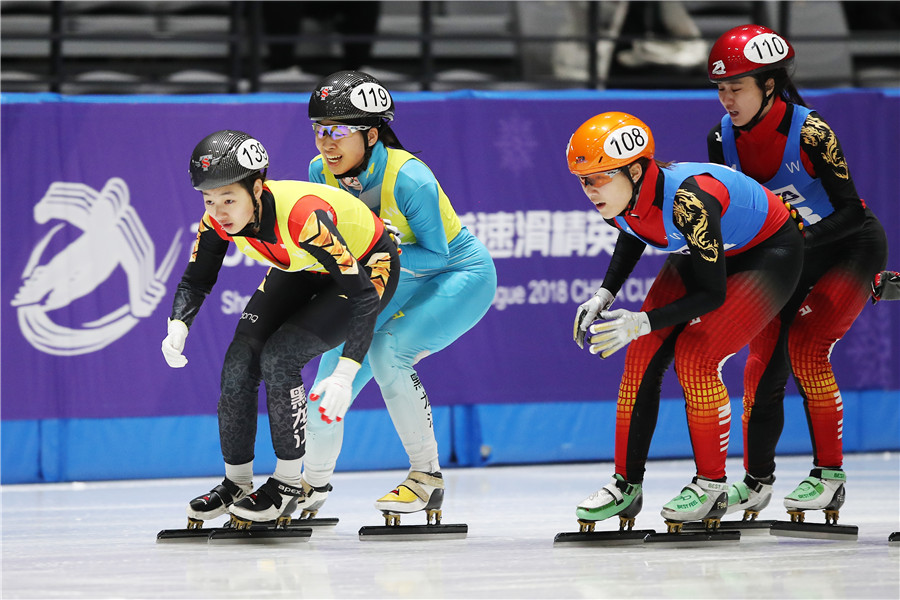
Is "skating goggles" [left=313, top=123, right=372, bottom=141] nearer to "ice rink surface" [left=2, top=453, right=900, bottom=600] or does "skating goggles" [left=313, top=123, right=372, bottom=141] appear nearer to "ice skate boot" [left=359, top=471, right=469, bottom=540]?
"ice skate boot" [left=359, top=471, right=469, bottom=540]

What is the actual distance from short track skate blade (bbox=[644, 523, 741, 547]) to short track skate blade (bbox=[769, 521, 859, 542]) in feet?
1.02

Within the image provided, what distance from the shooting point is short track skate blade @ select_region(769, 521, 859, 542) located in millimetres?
4680

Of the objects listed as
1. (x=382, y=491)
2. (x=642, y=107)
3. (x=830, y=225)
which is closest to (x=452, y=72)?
(x=642, y=107)

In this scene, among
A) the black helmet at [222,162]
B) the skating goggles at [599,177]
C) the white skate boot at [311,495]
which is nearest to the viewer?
the black helmet at [222,162]

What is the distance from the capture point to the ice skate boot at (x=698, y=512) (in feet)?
14.9

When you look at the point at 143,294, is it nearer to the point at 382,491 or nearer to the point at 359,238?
the point at 382,491

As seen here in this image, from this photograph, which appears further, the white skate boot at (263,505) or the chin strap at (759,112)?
the chin strap at (759,112)

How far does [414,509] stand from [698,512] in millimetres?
1127

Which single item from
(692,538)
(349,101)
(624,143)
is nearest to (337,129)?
(349,101)

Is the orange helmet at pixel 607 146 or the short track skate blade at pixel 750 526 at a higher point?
the orange helmet at pixel 607 146

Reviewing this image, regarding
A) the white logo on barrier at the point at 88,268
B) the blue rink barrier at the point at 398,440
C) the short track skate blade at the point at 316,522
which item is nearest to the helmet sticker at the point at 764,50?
the short track skate blade at the point at 316,522

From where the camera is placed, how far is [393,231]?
196 inches

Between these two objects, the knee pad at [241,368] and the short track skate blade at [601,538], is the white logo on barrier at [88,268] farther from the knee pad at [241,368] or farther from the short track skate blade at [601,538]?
the short track skate blade at [601,538]

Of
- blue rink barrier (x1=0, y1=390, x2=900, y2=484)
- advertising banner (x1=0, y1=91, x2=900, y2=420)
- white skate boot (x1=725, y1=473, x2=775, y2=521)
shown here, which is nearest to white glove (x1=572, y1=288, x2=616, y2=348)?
white skate boot (x1=725, y1=473, x2=775, y2=521)
